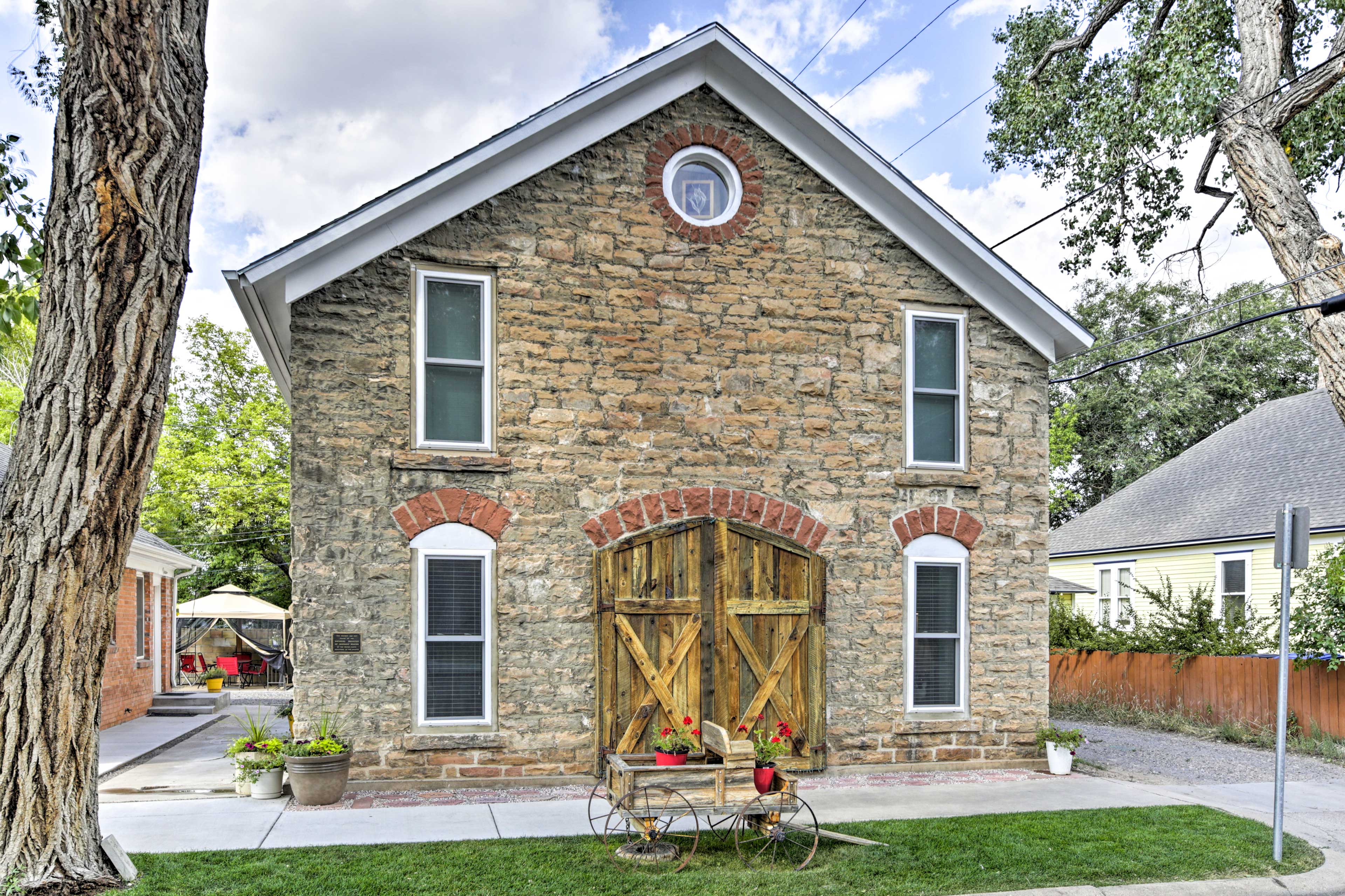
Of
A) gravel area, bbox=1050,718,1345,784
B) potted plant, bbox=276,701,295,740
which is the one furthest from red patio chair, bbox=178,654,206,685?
gravel area, bbox=1050,718,1345,784

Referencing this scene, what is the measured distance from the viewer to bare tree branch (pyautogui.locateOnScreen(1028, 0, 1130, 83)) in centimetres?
1591

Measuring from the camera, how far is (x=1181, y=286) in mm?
36406

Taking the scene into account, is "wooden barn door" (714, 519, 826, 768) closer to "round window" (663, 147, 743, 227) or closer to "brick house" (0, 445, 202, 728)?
"round window" (663, 147, 743, 227)

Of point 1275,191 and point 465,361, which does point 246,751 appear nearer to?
point 465,361

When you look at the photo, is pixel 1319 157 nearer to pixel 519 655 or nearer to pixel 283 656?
pixel 519 655

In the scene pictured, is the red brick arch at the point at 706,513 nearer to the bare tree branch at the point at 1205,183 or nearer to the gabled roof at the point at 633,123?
the gabled roof at the point at 633,123

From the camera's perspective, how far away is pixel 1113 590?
24.0 m

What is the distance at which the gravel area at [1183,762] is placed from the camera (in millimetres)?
12141

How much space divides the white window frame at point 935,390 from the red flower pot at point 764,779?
15.9 feet

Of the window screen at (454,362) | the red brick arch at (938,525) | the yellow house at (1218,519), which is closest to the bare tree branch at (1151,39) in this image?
the red brick arch at (938,525)

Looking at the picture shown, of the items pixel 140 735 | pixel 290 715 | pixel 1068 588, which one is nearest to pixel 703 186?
pixel 290 715

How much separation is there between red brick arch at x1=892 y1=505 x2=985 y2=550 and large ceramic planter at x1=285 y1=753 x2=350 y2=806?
618 centimetres

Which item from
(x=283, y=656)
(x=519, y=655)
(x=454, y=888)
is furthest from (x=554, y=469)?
(x=283, y=656)

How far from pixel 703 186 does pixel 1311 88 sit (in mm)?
7545
